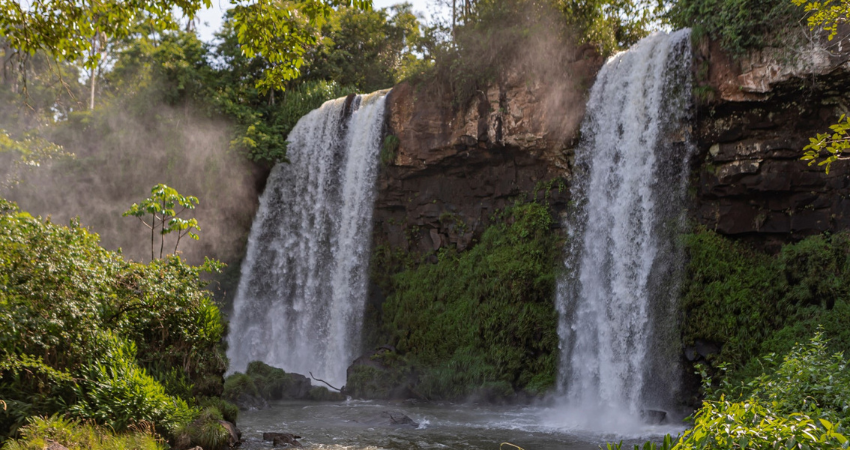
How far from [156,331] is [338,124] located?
39.0 ft

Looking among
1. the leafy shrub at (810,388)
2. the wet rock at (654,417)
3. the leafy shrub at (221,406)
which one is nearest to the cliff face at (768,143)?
the wet rock at (654,417)

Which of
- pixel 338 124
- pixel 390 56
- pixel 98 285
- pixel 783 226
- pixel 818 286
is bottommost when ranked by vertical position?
pixel 98 285

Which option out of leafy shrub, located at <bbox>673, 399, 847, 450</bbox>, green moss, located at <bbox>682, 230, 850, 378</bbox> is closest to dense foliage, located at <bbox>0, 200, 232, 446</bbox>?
leafy shrub, located at <bbox>673, 399, 847, 450</bbox>

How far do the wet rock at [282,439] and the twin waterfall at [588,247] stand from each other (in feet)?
20.4

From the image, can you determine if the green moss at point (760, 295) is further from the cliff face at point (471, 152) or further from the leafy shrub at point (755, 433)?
the leafy shrub at point (755, 433)

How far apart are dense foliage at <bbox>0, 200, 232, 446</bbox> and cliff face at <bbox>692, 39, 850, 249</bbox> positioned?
1062 centimetres

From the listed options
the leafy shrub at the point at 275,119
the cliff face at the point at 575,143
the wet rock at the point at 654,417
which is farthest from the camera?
the leafy shrub at the point at 275,119

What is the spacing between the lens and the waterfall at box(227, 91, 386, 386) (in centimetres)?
1856

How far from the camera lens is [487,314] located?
16.2 m

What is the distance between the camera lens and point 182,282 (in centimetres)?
966

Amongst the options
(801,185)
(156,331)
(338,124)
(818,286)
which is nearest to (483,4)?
(338,124)

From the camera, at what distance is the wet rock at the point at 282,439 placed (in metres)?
9.55

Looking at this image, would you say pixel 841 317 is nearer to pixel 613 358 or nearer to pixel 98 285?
pixel 613 358

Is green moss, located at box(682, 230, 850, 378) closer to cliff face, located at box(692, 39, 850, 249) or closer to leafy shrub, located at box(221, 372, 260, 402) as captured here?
cliff face, located at box(692, 39, 850, 249)
